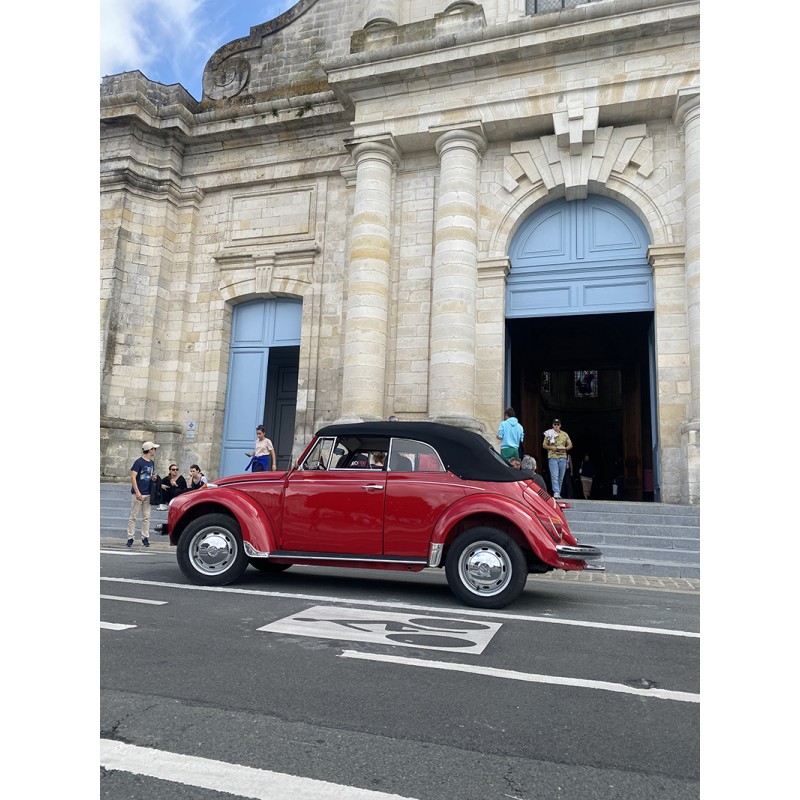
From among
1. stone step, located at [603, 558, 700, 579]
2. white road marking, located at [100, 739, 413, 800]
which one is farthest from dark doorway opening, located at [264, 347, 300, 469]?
white road marking, located at [100, 739, 413, 800]

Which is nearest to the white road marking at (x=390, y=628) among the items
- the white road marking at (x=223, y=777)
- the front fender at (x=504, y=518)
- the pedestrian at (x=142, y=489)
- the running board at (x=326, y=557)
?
the running board at (x=326, y=557)

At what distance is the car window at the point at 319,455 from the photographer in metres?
6.23

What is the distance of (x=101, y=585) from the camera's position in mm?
5906

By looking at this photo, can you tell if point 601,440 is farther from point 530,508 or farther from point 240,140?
point 530,508

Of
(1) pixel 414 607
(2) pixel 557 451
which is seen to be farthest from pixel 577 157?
(1) pixel 414 607

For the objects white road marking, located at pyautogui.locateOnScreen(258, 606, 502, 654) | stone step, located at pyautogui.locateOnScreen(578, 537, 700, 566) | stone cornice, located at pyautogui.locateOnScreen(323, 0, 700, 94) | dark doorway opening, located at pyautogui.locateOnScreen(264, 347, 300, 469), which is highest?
stone cornice, located at pyautogui.locateOnScreen(323, 0, 700, 94)

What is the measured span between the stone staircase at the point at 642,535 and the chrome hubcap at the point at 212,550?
4645mm

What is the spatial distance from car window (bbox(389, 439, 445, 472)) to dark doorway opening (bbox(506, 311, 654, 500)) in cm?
883

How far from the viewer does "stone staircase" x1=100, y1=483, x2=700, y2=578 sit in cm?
812

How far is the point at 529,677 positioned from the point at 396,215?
1221cm

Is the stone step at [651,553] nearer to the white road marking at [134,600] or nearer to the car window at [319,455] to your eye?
the car window at [319,455]

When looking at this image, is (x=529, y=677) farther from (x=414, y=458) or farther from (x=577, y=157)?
(x=577, y=157)

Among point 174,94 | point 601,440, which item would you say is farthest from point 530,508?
point 601,440

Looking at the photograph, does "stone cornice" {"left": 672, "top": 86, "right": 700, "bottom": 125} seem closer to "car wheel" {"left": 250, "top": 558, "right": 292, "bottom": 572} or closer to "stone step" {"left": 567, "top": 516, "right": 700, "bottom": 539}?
"stone step" {"left": 567, "top": 516, "right": 700, "bottom": 539}
